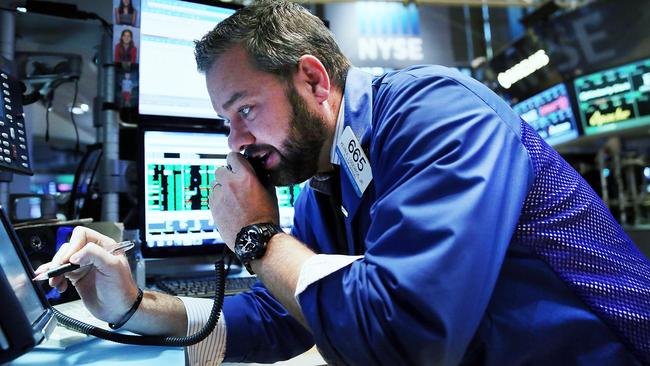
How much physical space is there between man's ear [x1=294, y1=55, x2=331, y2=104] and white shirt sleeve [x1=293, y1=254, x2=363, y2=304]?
0.36 metres

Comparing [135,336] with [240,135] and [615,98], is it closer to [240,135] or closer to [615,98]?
[240,135]

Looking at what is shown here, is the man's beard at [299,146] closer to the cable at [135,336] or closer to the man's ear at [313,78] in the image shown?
the man's ear at [313,78]

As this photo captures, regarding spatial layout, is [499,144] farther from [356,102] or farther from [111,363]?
[111,363]

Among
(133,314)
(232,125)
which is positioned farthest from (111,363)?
(232,125)

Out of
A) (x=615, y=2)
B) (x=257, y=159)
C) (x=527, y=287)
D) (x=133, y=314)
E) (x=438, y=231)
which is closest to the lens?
(x=438, y=231)

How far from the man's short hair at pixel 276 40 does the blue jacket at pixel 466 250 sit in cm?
12

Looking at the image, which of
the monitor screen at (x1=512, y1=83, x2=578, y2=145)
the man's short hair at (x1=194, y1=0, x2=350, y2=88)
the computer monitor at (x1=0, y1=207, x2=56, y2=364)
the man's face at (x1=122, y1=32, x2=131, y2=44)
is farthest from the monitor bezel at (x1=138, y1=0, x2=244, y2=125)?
the monitor screen at (x1=512, y1=83, x2=578, y2=145)

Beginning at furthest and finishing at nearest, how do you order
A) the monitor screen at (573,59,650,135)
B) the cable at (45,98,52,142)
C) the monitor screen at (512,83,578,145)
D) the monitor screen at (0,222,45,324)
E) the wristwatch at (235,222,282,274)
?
the monitor screen at (512,83,578,145) → the monitor screen at (573,59,650,135) → the cable at (45,98,52,142) → the wristwatch at (235,222,282,274) → the monitor screen at (0,222,45,324)

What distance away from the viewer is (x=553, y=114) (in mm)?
4598

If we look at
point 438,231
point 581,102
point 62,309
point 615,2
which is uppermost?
point 615,2

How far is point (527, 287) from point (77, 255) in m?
0.72

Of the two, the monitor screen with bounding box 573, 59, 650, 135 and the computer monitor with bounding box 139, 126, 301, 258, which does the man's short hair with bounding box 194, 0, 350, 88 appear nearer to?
the computer monitor with bounding box 139, 126, 301, 258

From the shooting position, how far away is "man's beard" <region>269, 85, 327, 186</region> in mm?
897

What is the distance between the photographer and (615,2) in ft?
13.3
